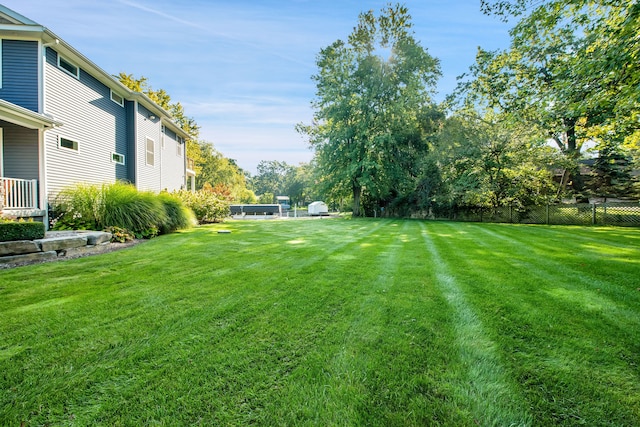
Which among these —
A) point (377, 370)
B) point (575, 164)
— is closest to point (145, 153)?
point (377, 370)

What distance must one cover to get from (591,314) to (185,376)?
332 cm

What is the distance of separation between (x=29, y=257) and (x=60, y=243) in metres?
0.45

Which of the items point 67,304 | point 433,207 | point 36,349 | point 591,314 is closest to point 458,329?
point 591,314

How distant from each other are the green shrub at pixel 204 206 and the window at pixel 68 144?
359 centimetres

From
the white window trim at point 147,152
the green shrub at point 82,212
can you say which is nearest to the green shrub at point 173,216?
the green shrub at point 82,212

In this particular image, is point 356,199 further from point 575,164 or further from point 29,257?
point 29,257

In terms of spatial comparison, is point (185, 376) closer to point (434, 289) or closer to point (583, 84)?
point (434, 289)

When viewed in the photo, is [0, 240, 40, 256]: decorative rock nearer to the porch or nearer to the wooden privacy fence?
the porch

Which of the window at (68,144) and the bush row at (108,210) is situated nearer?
the bush row at (108,210)

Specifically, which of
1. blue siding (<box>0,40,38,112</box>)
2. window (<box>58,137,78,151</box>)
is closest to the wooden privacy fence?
window (<box>58,137,78,151</box>)

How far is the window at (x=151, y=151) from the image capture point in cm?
1274

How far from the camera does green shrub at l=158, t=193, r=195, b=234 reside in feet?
26.4

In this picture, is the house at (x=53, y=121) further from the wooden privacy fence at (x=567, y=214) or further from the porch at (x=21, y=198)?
the wooden privacy fence at (x=567, y=214)

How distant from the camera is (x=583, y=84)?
194 inches
